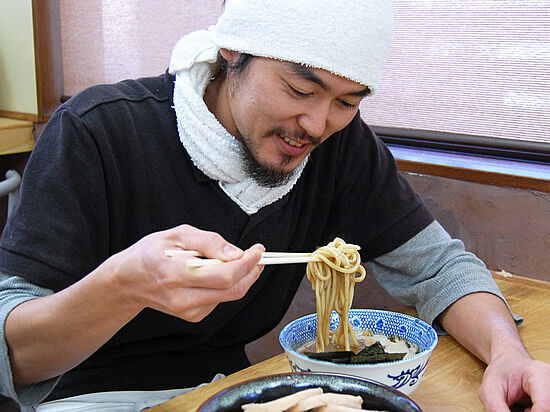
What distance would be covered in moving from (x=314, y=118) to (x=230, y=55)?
0.28 metres

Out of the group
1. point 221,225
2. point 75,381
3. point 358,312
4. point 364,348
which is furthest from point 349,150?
point 75,381

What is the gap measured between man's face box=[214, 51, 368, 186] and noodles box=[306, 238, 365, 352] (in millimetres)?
285

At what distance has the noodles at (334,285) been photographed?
1374mm

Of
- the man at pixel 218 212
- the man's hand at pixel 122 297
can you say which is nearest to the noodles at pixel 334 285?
the man at pixel 218 212

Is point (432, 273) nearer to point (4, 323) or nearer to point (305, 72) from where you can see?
point (305, 72)

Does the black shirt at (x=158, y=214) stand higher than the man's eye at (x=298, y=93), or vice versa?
the man's eye at (x=298, y=93)

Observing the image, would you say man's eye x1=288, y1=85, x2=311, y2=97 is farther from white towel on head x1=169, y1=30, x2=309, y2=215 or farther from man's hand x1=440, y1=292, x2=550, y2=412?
man's hand x1=440, y1=292, x2=550, y2=412

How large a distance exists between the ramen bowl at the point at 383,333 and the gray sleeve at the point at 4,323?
50cm

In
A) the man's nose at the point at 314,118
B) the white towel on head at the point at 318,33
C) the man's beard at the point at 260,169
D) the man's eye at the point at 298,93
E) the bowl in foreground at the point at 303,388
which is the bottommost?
the bowl in foreground at the point at 303,388

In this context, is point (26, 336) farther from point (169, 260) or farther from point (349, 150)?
point (349, 150)

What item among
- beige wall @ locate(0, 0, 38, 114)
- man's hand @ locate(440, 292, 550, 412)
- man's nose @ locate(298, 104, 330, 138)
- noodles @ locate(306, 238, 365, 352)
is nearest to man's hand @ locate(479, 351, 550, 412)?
man's hand @ locate(440, 292, 550, 412)

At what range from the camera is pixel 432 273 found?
1.80 metres

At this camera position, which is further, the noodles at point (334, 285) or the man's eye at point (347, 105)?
the man's eye at point (347, 105)

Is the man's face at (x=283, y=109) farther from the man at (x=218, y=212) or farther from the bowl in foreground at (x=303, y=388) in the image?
the bowl in foreground at (x=303, y=388)
